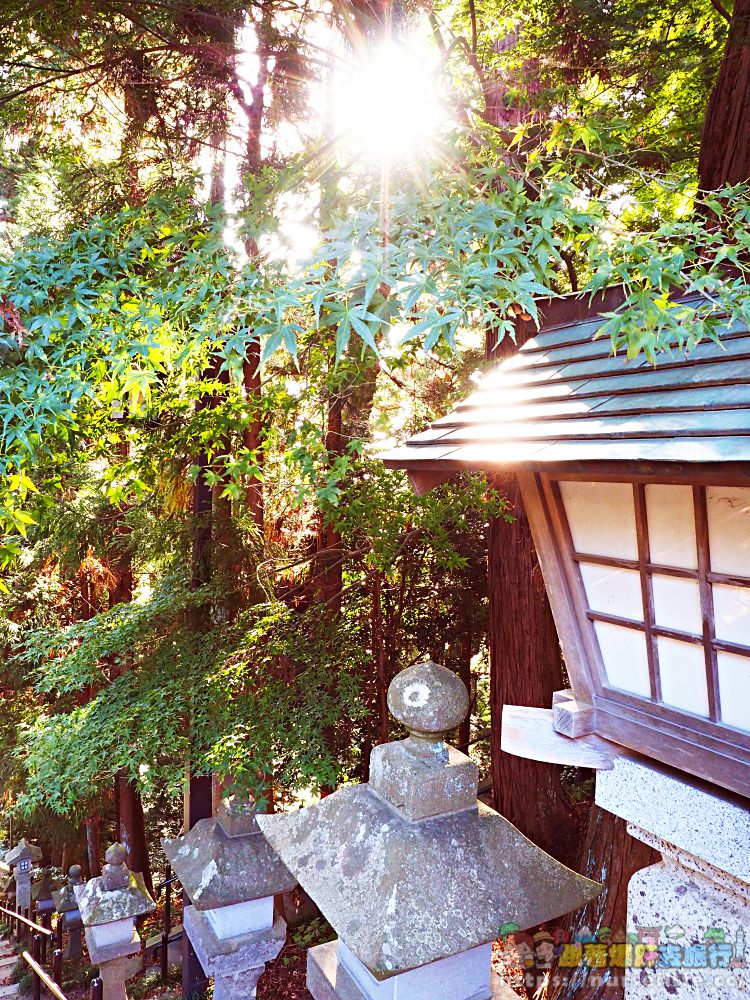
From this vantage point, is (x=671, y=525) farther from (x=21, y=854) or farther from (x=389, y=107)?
(x=21, y=854)

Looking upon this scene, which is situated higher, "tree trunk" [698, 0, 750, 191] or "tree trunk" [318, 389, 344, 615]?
"tree trunk" [698, 0, 750, 191]

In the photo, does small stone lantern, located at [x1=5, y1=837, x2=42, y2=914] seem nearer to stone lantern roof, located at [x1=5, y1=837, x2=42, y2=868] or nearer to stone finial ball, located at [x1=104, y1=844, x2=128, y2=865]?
stone lantern roof, located at [x1=5, y1=837, x2=42, y2=868]

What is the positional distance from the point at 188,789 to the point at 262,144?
5.33 m

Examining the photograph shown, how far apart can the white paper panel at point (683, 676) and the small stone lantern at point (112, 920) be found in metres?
4.11

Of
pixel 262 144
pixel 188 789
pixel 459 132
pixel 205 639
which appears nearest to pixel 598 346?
pixel 459 132

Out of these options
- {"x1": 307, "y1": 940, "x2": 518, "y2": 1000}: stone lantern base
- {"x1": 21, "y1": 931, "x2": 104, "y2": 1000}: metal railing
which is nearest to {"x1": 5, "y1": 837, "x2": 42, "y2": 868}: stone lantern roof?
{"x1": 21, "y1": 931, "x2": 104, "y2": 1000}: metal railing

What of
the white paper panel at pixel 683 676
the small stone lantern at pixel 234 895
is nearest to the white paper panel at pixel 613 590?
the white paper panel at pixel 683 676

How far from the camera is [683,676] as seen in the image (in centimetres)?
190

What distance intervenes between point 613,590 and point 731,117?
2679mm

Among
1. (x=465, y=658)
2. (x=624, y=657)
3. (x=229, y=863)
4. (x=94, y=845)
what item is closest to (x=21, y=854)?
(x=94, y=845)

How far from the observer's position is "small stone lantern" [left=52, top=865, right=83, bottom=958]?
310 inches

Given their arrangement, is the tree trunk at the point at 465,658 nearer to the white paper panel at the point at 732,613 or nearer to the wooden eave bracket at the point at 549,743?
the wooden eave bracket at the point at 549,743

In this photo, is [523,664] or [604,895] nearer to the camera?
[604,895]

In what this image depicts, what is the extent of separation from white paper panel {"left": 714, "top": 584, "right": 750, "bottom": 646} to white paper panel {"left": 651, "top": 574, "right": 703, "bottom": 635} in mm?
51
